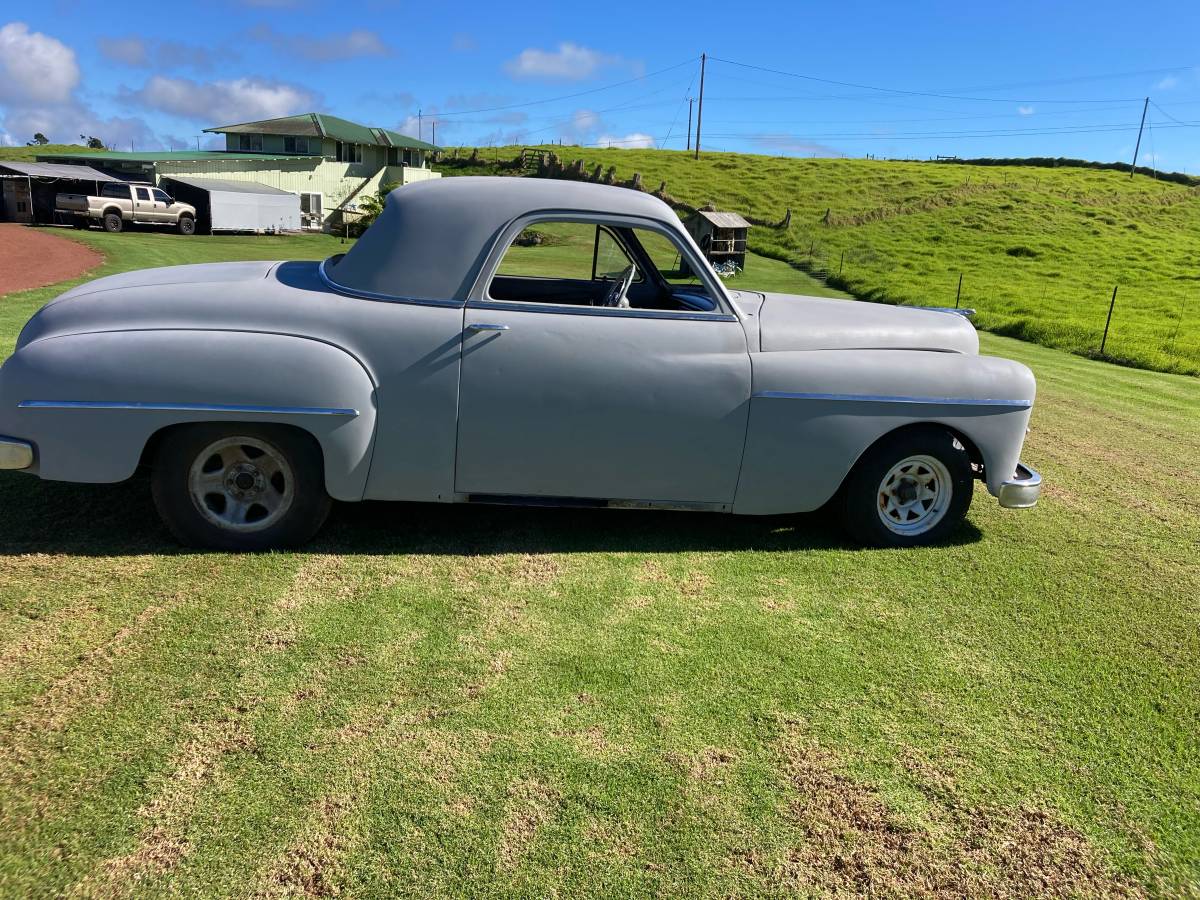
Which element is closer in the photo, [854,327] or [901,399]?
[901,399]

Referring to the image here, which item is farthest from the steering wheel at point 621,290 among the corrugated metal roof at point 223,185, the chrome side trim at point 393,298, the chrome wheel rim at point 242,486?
the corrugated metal roof at point 223,185

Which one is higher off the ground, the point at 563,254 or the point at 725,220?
the point at 725,220

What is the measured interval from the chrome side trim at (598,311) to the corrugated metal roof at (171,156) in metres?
40.6

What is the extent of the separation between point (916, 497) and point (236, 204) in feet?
111

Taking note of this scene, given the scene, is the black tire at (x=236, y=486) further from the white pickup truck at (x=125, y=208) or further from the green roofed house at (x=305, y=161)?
the green roofed house at (x=305, y=161)

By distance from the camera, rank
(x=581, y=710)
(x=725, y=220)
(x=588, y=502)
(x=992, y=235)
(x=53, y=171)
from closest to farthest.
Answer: (x=581, y=710), (x=588, y=502), (x=725, y=220), (x=53, y=171), (x=992, y=235)

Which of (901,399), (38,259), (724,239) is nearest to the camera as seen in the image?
(901,399)

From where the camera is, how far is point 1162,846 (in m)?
2.55

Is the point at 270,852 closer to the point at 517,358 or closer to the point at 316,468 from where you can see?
the point at 316,468

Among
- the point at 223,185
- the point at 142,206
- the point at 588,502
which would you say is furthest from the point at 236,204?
the point at 588,502

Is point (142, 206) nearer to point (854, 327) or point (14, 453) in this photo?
point (14, 453)

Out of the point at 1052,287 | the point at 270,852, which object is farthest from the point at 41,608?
the point at 1052,287

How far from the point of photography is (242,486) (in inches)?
158

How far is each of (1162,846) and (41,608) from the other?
4.07m
